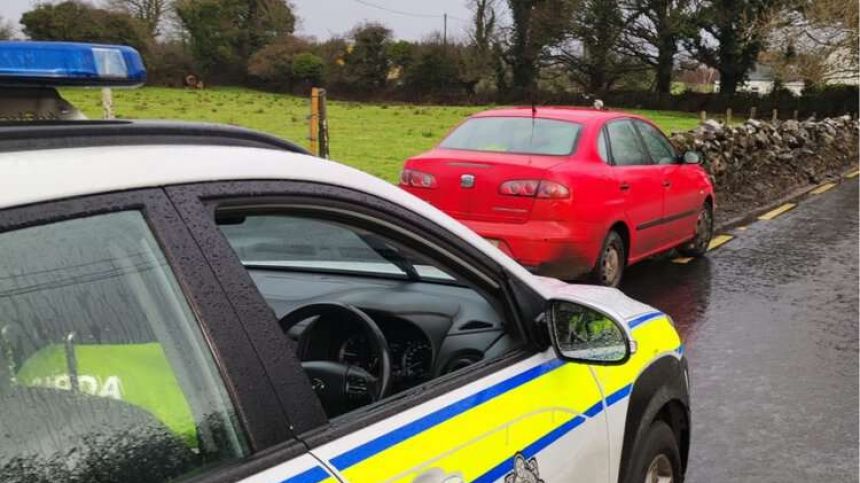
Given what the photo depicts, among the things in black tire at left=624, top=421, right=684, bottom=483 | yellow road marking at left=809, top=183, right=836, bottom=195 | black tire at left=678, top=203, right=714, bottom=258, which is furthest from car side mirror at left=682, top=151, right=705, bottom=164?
yellow road marking at left=809, top=183, right=836, bottom=195

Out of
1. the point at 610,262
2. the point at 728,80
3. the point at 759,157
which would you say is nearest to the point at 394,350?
the point at 610,262

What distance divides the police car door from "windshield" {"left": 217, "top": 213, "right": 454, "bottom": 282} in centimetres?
2

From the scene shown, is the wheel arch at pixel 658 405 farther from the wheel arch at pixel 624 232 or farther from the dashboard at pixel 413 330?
the wheel arch at pixel 624 232

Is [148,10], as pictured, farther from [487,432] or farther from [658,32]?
[487,432]

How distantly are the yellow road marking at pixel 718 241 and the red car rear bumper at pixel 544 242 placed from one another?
3.76 meters

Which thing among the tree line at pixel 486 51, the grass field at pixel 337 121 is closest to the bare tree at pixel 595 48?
the tree line at pixel 486 51

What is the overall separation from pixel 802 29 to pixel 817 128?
29.2 feet

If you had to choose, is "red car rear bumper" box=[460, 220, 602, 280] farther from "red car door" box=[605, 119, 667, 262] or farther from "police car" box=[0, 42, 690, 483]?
"police car" box=[0, 42, 690, 483]

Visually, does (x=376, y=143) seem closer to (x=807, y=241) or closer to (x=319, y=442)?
(x=807, y=241)

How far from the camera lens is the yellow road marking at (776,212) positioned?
12578mm

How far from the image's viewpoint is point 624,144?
7727 mm

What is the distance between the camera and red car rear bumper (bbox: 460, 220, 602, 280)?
261 inches

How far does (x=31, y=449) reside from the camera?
50.5 inches

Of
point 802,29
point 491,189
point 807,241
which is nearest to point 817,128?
point 802,29
